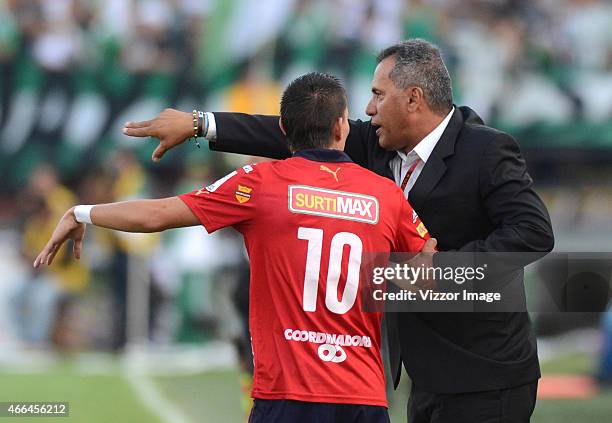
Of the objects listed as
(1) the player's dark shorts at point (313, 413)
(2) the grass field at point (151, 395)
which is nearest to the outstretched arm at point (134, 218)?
(1) the player's dark shorts at point (313, 413)

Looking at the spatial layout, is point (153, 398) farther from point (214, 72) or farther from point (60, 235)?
point (60, 235)

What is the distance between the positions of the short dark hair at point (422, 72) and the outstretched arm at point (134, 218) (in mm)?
1166

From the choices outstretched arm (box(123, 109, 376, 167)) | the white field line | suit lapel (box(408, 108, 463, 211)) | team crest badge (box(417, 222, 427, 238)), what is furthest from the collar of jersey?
the white field line

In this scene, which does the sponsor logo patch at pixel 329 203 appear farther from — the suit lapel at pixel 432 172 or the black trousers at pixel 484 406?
the black trousers at pixel 484 406

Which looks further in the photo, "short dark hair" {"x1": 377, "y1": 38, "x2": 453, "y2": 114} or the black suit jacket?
"short dark hair" {"x1": 377, "y1": 38, "x2": 453, "y2": 114}

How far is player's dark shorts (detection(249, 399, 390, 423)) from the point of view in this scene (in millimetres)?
4031

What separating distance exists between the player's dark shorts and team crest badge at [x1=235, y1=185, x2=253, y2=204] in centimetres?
70

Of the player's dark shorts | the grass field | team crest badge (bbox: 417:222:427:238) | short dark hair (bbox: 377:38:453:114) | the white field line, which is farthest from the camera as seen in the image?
the white field line

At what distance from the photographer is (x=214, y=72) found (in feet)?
50.1

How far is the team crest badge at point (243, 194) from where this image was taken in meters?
4.09

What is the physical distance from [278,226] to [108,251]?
9.72 meters

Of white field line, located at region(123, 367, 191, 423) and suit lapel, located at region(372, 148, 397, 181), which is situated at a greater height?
suit lapel, located at region(372, 148, 397, 181)

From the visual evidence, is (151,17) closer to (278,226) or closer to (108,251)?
(108,251)

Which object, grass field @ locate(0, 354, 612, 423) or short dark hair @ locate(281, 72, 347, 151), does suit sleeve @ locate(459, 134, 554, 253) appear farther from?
grass field @ locate(0, 354, 612, 423)
